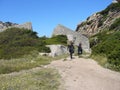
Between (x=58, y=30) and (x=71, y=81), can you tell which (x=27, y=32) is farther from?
(x=71, y=81)

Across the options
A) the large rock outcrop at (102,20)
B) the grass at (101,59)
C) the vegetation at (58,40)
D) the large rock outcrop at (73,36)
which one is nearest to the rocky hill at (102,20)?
the large rock outcrop at (102,20)

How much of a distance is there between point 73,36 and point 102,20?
119ft

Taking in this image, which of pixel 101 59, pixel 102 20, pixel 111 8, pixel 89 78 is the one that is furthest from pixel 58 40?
pixel 111 8

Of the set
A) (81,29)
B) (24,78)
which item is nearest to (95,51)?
(24,78)

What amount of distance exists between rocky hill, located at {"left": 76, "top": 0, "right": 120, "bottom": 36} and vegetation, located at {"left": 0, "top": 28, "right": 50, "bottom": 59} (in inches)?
1369

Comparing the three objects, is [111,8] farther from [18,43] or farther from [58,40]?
[18,43]

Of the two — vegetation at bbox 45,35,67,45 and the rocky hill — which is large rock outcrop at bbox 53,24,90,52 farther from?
the rocky hill

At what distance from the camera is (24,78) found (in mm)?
19344

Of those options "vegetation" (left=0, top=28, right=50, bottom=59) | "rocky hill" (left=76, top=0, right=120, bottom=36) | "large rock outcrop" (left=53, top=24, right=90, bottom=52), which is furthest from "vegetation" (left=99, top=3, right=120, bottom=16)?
"vegetation" (left=0, top=28, right=50, bottom=59)

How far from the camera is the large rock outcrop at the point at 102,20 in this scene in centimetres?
7764

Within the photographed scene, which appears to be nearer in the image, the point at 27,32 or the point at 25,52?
the point at 25,52

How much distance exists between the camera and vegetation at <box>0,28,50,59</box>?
114 feet

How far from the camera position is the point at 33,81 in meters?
18.4

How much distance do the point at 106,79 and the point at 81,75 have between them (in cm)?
163
